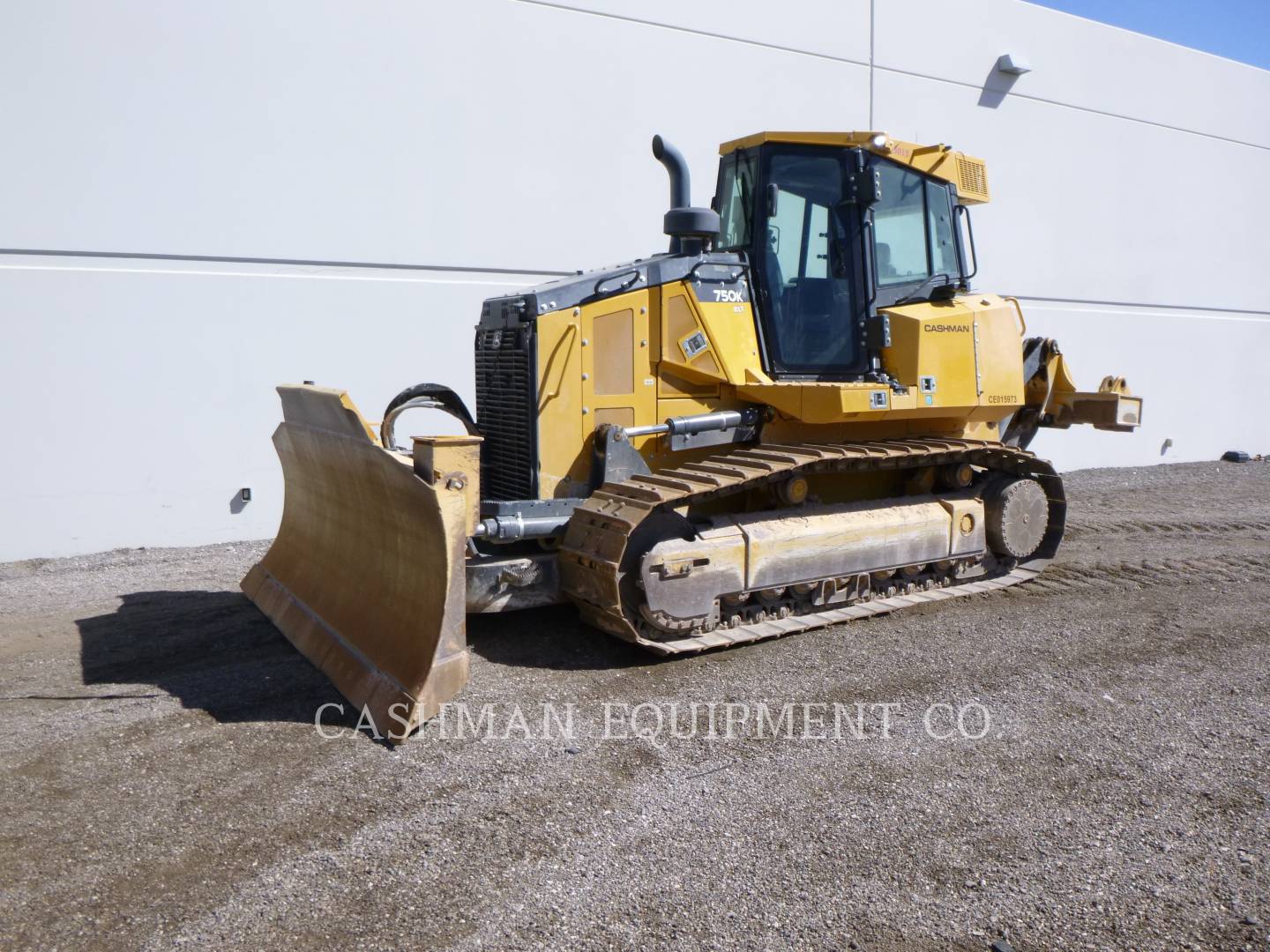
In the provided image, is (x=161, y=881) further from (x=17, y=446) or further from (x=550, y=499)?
(x=17, y=446)

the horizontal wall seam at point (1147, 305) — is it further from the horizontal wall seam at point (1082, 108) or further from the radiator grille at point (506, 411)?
the radiator grille at point (506, 411)

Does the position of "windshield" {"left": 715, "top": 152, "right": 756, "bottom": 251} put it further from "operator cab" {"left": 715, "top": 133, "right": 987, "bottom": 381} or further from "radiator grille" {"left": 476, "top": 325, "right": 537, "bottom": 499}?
"radiator grille" {"left": 476, "top": 325, "right": 537, "bottom": 499}

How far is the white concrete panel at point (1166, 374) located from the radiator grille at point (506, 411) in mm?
9093

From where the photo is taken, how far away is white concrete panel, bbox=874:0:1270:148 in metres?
12.6

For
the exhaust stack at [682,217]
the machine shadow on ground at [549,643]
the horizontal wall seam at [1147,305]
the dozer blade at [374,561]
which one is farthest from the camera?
the horizontal wall seam at [1147,305]

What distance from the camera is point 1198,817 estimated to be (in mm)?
3725

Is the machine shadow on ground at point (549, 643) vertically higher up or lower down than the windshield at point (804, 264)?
lower down

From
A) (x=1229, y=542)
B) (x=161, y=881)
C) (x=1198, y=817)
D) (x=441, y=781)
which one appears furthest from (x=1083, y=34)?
(x=161, y=881)

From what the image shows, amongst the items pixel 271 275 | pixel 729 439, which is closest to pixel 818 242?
pixel 729 439

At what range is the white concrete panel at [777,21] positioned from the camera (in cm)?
1066

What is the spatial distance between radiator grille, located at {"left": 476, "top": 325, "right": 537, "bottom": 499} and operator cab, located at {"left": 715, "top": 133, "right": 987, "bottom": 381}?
1552mm

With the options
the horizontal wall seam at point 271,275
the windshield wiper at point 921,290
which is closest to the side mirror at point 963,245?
the windshield wiper at point 921,290

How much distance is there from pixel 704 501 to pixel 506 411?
1.28 m

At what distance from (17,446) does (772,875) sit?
7375mm
